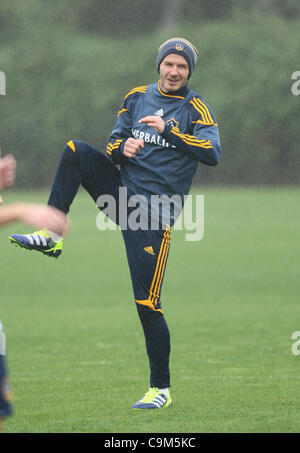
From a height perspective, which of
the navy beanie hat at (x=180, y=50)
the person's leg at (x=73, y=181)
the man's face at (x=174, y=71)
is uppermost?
the navy beanie hat at (x=180, y=50)

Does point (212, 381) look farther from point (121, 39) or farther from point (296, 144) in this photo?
point (121, 39)

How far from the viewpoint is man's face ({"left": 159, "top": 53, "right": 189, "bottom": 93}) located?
597 centimetres

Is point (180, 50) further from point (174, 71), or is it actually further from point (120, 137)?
point (120, 137)

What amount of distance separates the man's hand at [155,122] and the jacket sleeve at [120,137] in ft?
1.13

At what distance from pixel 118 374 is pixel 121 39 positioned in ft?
125

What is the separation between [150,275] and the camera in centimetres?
609

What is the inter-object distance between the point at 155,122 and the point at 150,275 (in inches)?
42.2

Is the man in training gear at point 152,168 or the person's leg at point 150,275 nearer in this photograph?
the man in training gear at point 152,168

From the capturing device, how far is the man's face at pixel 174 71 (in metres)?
5.97

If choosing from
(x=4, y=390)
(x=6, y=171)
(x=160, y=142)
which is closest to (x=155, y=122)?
(x=160, y=142)

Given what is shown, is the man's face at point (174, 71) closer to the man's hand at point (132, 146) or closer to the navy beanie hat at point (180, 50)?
the navy beanie hat at point (180, 50)

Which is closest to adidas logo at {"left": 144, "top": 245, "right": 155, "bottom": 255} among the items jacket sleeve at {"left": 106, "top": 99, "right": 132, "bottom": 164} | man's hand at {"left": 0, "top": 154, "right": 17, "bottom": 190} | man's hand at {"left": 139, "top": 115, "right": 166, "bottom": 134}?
jacket sleeve at {"left": 106, "top": 99, "right": 132, "bottom": 164}

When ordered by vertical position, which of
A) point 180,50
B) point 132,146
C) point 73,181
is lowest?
point 73,181

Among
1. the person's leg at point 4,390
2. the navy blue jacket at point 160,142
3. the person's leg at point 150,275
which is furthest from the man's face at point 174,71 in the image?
the person's leg at point 4,390
